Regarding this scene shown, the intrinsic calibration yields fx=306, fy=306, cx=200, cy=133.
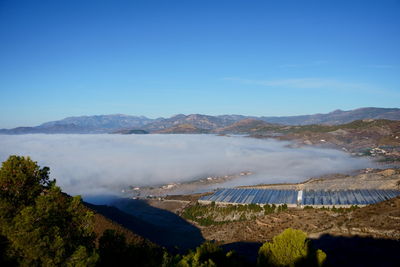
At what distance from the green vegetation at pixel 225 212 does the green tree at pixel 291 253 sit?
43856mm

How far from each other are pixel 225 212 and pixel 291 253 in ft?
167

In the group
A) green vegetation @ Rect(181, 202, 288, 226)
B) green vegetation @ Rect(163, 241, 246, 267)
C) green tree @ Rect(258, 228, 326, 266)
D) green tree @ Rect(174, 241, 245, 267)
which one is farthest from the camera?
green vegetation @ Rect(181, 202, 288, 226)

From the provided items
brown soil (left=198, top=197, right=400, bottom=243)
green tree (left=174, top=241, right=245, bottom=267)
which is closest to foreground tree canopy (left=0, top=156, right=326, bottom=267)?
green tree (left=174, top=241, right=245, bottom=267)

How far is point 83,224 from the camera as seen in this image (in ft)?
50.9

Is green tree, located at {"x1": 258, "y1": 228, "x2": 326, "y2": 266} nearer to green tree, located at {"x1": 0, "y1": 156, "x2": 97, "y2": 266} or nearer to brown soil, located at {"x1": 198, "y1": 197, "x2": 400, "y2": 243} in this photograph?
green tree, located at {"x1": 0, "y1": 156, "x2": 97, "y2": 266}

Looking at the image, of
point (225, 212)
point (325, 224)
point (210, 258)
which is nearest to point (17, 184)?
point (210, 258)

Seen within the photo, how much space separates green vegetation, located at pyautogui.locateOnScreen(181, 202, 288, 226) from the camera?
6500 centimetres

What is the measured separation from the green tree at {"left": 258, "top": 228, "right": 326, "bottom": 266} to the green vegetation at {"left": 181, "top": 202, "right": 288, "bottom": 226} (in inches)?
1727

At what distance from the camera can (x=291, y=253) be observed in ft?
64.7

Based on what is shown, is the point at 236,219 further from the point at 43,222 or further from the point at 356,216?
the point at 43,222

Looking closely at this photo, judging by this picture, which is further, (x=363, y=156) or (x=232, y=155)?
(x=232, y=155)

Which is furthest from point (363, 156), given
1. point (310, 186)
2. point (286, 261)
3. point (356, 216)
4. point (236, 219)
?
point (286, 261)

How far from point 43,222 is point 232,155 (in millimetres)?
186991

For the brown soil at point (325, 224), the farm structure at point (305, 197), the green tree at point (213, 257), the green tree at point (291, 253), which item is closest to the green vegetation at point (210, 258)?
the green tree at point (213, 257)
